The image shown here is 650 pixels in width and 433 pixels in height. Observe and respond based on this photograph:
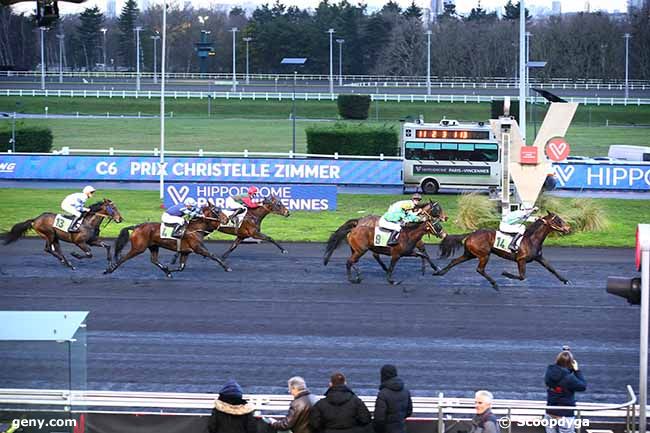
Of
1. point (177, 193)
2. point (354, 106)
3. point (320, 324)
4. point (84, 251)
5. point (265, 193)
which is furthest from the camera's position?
point (354, 106)

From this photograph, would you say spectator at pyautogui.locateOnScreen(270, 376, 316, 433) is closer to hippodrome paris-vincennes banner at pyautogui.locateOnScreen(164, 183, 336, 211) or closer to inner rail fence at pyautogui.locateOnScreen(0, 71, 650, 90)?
hippodrome paris-vincennes banner at pyautogui.locateOnScreen(164, 183, 336, 211)

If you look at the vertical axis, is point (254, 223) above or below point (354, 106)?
below

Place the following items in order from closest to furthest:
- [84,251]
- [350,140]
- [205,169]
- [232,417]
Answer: [232,417] → [84,251] → [205,169] → [350,140]

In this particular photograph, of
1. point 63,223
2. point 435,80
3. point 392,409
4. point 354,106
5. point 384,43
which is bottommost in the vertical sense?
point 392,409

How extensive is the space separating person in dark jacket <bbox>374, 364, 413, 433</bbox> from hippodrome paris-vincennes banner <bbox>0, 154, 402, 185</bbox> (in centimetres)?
2526

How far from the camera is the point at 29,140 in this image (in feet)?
140

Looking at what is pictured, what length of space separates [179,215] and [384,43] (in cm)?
7851

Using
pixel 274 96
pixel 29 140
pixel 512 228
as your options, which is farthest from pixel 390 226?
pixel 274 96

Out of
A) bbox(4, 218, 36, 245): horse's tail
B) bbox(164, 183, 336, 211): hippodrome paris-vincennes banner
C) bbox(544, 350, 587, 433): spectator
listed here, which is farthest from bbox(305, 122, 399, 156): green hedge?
bbox(544, 350, 587, 433): spectator

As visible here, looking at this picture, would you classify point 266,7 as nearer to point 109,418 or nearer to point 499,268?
point 499,268

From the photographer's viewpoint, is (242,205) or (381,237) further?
(242,205)

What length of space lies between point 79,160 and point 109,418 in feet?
91.9

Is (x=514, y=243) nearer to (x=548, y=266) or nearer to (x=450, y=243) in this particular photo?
(x=548, y=266)

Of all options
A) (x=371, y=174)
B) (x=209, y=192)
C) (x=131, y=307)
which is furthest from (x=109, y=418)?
(x=371, y=174)
